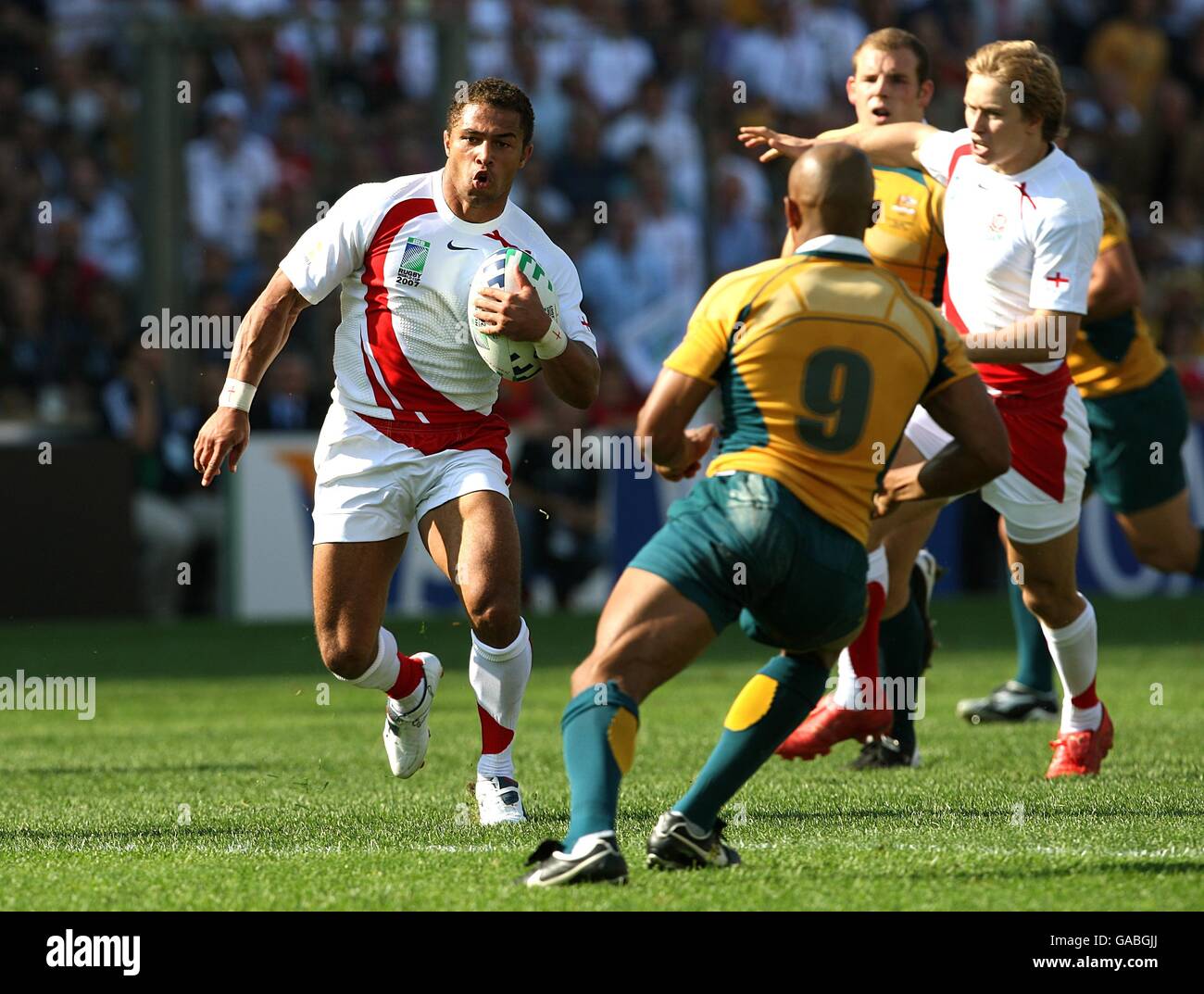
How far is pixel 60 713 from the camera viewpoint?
995 cm

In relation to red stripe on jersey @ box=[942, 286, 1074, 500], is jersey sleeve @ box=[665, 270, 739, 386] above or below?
above

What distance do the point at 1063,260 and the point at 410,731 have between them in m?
2.82

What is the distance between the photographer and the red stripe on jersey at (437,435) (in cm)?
642

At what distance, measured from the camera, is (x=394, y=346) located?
641 cm

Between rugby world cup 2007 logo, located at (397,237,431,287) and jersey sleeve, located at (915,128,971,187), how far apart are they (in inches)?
78.6

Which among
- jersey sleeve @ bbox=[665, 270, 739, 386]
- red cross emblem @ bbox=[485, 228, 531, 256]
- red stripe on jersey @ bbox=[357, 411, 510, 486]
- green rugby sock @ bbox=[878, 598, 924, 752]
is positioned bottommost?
Answer: green rugby sock @ bbox=[878, 598, 924, 752]

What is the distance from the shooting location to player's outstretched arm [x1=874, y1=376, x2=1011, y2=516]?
4980mm

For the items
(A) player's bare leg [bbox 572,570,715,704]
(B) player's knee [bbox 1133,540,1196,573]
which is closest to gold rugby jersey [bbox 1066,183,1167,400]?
(B) player's knee [bbox 1133,540,1196,573]

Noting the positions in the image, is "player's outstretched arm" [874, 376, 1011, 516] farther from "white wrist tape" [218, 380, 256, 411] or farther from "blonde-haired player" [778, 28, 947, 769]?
"white wrist tape" [218, 380, 256, 411]

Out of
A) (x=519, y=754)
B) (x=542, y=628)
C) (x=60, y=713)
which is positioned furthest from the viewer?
(x=542, y=628)

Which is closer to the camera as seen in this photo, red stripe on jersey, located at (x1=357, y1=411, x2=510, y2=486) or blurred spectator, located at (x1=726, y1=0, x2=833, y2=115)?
red stripe on jersey, located at (x1=357, y1=411, x2=510, y2=486)
